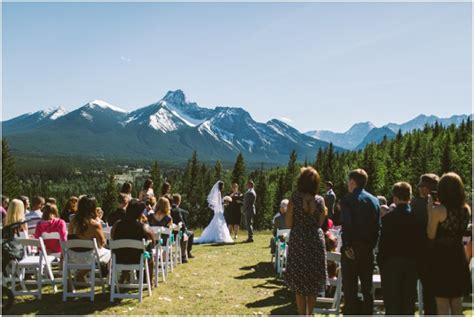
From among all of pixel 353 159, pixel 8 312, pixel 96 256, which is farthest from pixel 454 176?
pixel 353 159

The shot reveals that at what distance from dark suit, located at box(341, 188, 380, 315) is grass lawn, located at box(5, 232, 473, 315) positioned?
1.74 metres

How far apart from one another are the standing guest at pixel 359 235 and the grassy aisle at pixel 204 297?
172 cm

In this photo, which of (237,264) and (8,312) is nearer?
(8,312)

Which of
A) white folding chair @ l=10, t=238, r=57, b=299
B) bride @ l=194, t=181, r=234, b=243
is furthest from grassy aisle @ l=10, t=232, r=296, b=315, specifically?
bride @ l=194, t=181, r=234, b=243

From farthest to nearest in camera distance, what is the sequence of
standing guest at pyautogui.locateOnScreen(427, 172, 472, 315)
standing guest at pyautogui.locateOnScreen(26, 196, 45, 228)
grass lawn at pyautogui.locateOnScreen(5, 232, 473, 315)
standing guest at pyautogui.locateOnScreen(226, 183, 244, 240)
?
standing guest at pyautogui.locateOnScreen(226, 183, 244, 240)
standing guest at pyautogui.locateOnScreen(26, 196, 45, 228)
grass lawn at pyautogui.locateOnScreen(5, 232, 473, 315)
standing guest at pyautogui.locateOnScreen(427, 172, 472, 315)

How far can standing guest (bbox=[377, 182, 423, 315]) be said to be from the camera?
598cm

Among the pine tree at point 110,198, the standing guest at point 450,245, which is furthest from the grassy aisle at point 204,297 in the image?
the pine tree at point 110,198

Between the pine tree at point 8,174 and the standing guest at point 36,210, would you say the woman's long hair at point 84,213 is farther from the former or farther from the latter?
the pine tree at point 8,174

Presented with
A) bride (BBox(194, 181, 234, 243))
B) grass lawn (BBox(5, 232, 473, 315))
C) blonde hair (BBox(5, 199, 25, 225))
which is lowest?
grass lawn (BBox(5, 232, 473, 315))

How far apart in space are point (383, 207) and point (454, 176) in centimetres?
410

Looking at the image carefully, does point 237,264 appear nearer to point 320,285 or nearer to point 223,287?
point 223,287

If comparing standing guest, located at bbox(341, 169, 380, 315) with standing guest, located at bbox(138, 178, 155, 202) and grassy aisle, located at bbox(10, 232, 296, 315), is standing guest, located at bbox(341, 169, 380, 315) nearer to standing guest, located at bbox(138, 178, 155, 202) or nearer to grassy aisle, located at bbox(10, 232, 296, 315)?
grassy aisle, located at bbox(10, 232, 296, 315)

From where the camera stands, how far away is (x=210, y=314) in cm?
754

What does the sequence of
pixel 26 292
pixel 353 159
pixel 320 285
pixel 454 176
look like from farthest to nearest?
pixel 353 159
pixel 26 292
pixel 320 285
pixel 454 176
